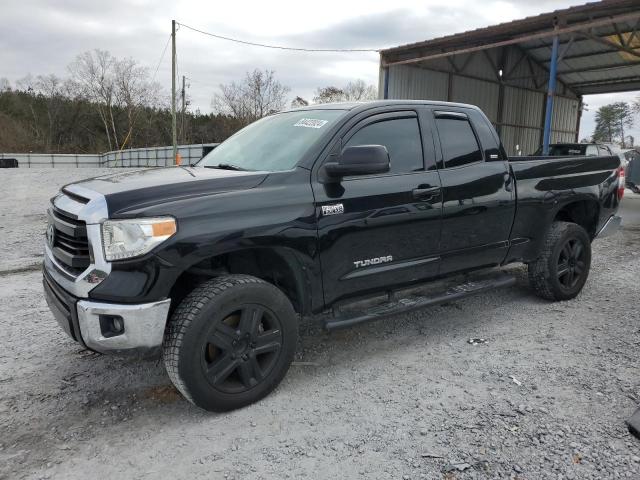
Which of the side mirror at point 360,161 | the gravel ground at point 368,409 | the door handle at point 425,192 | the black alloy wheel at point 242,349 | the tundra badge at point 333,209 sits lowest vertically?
the gravel ground at point 368,409

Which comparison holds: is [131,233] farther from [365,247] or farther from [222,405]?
[365,247]

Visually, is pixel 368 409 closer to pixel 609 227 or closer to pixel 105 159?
pixel 609 227

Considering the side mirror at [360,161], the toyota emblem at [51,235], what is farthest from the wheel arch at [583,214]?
the toyota emblem at [51,235]

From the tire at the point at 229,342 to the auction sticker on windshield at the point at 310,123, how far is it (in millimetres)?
1246

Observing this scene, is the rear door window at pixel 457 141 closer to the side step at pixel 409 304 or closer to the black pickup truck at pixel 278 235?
the black pickup truck at pixel 278 235

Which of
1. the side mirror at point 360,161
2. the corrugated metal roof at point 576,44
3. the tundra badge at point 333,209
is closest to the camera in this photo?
the side mirror at point 360,161

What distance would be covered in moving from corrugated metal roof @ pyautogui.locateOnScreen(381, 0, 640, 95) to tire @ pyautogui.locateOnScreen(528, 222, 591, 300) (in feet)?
37.0

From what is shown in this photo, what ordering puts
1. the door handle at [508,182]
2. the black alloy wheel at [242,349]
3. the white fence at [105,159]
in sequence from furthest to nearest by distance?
the white fence at [105,159] < the door handle at [508,182] < the black alloy wheel at [242,349]

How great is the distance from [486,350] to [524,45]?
78.8 feet

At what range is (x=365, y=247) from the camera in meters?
3.32

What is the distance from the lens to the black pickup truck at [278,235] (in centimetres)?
260

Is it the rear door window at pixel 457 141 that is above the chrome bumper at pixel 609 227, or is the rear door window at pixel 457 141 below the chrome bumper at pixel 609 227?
above

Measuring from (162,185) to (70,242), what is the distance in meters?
0.62

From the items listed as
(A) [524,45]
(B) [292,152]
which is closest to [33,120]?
(A) [524,45]
